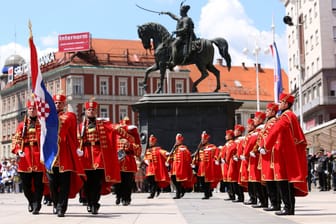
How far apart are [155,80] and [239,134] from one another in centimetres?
7708

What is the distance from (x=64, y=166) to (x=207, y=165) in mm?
10659

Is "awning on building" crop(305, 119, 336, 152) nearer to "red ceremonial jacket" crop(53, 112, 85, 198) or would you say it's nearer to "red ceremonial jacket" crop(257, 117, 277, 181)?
"red ceremonial jacket" crop(257, 117, 277, 181)

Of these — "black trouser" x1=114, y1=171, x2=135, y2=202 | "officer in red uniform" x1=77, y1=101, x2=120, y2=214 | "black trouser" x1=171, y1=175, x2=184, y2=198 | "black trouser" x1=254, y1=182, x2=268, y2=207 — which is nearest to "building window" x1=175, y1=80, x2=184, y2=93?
"black trouser" x1=171, y1=175, x2=184, y2=198

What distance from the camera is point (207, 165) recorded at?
23.6m

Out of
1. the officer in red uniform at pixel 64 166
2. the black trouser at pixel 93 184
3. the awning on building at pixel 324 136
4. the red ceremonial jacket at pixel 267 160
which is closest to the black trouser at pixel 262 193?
the red ceremonial jacket at pixel 267 160

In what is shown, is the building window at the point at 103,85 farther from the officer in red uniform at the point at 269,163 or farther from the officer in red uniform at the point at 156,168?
the officer in red uniform at the point at 269,163

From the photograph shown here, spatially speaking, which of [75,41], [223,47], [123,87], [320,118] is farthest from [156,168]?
[123,87]

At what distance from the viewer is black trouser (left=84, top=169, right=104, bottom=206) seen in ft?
46.5

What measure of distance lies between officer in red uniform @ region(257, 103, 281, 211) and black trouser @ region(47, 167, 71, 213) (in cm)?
346

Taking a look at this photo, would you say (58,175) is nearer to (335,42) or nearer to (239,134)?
(239,134)

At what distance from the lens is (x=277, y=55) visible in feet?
129

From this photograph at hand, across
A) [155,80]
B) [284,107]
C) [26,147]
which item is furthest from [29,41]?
[155,80]

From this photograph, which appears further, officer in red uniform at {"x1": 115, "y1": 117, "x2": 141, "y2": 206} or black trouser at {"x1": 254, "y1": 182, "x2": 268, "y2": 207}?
officer in red uniform at {"x1": 115, "y1": 117, "x2": 141, "y2": 206}

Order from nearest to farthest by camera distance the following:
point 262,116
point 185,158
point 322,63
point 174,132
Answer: point 262,116, point 185,158, point 174,132, point 322,63
